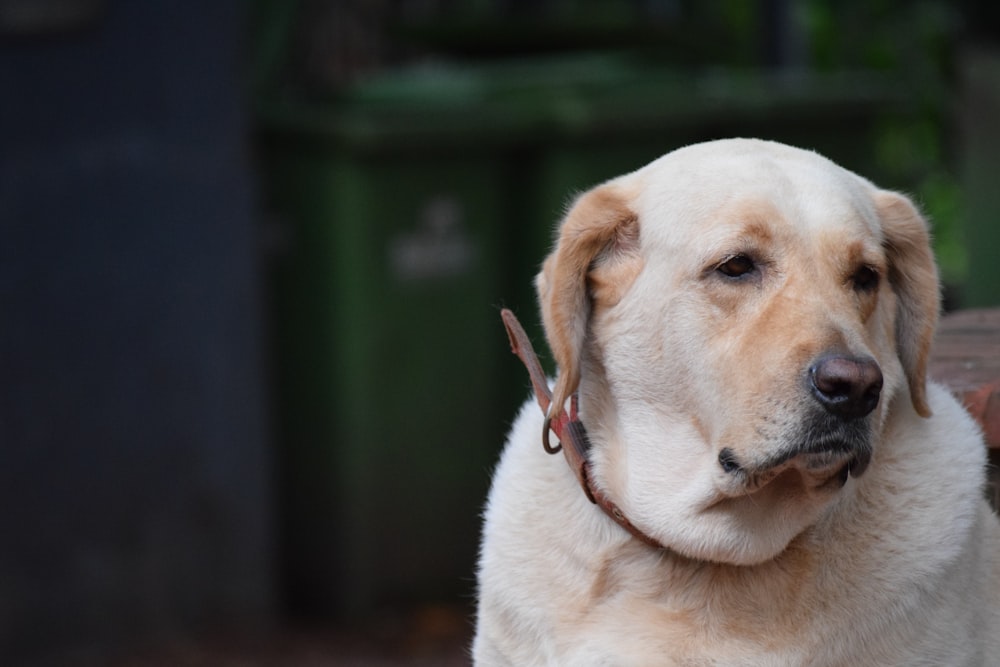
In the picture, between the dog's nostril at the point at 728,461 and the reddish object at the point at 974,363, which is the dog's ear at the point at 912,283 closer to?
the reddish object at the point at 974,363

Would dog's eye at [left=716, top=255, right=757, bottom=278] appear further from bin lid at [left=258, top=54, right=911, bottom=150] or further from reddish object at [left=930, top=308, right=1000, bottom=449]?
bin lid at [left=258, top=54, right=911, bottom=150]

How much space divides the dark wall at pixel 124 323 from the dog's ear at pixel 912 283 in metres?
3.43

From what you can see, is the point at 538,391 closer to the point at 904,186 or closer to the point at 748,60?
the point at 904,186

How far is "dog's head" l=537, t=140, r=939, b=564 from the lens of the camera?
2.69 metres

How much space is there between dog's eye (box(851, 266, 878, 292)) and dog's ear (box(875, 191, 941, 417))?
13 cm

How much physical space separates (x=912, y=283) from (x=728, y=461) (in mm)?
550

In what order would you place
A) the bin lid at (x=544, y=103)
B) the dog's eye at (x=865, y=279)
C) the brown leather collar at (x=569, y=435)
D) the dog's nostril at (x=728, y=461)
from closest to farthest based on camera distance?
the dog's nostril at (x=728, y=461) → the dog's eye at (x=865, y=279) → the brown leather collar at (x=569, y=435) → the bin lid at (x=544, y=103)

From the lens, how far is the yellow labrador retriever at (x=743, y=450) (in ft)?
9.11

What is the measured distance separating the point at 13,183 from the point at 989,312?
333cm

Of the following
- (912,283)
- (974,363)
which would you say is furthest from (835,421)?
(974,363)

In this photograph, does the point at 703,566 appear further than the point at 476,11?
No

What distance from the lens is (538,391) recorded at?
3.07 metres

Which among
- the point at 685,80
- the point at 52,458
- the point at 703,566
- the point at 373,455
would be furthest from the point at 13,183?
the point at 703,566

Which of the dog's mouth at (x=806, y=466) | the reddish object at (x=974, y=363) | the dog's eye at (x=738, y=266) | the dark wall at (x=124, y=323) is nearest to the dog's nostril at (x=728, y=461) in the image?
the dog's mouth at (x=806, y=466)
